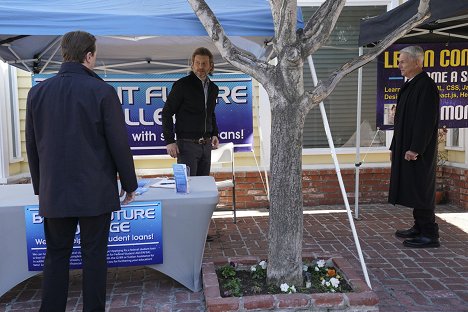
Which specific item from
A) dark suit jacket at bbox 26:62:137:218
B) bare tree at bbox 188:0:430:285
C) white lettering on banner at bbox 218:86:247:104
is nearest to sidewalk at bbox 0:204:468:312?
bare tree at bbox 188:0:430:285

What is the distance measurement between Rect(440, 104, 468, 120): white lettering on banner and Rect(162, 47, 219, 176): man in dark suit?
2.85 metres

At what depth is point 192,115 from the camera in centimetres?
472

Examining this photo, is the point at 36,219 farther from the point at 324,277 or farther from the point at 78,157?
the point at 324,277

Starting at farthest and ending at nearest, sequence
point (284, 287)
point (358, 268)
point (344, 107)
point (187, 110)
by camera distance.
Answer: point (344, 107) < point (187, 110) < point (358, 268) < point (284, 287)

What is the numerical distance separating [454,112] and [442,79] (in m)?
0.43

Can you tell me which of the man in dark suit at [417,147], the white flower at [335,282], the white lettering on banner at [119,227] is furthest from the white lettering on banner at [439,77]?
the white lettering on banner at [119,227]

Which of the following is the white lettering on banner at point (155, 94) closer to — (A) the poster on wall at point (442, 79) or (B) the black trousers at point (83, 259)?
(A) the poster on wall at point (442, 79)

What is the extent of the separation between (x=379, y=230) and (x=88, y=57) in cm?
384

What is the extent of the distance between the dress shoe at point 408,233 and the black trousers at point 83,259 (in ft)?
11.1

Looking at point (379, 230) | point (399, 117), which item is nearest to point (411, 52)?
point (399, 117)

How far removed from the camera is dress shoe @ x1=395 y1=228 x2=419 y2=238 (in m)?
4.83

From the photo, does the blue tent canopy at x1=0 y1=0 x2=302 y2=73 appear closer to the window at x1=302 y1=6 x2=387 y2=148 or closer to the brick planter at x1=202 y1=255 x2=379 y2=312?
the brick planter at x1=202 y1=255 x2=379 y2=312

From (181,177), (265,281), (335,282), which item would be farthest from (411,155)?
(181,177)

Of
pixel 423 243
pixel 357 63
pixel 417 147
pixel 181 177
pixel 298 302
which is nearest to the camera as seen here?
pixel 298 302
